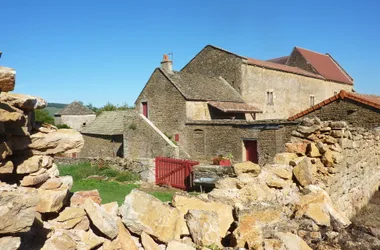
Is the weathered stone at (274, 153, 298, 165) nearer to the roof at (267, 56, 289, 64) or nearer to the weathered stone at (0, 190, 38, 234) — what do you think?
the weathered stone at (0, 190, 38, 234)

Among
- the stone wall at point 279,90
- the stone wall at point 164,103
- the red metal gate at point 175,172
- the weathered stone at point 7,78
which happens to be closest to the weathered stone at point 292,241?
the weathered stone at point 7,78

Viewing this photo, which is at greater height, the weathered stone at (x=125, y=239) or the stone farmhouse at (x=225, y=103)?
the stone farmhouse at (x=225, y=103)

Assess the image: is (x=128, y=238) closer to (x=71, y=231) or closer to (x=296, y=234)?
(x=71, y=231)

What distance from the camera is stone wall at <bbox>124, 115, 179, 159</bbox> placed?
2026 cm

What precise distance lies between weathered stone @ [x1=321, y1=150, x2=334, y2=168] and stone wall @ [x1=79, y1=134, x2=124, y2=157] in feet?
64.1

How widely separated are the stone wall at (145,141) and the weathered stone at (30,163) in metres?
16.2

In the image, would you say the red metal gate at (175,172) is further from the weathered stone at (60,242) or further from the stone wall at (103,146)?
the weathered stone at (60,242)

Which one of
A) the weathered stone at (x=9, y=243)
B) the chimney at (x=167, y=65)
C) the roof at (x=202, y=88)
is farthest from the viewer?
the chimney at (x=167, y=65)

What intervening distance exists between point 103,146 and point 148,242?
23.5 meters

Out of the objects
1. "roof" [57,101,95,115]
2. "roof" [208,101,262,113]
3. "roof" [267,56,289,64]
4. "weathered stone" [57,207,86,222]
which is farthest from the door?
"roof" [57,101,95,115]

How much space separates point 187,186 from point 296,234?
10847 mm

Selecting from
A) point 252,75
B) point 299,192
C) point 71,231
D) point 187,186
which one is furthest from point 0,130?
point 252,75

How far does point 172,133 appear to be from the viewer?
2345 centimetres

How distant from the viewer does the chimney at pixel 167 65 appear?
24266 mm
